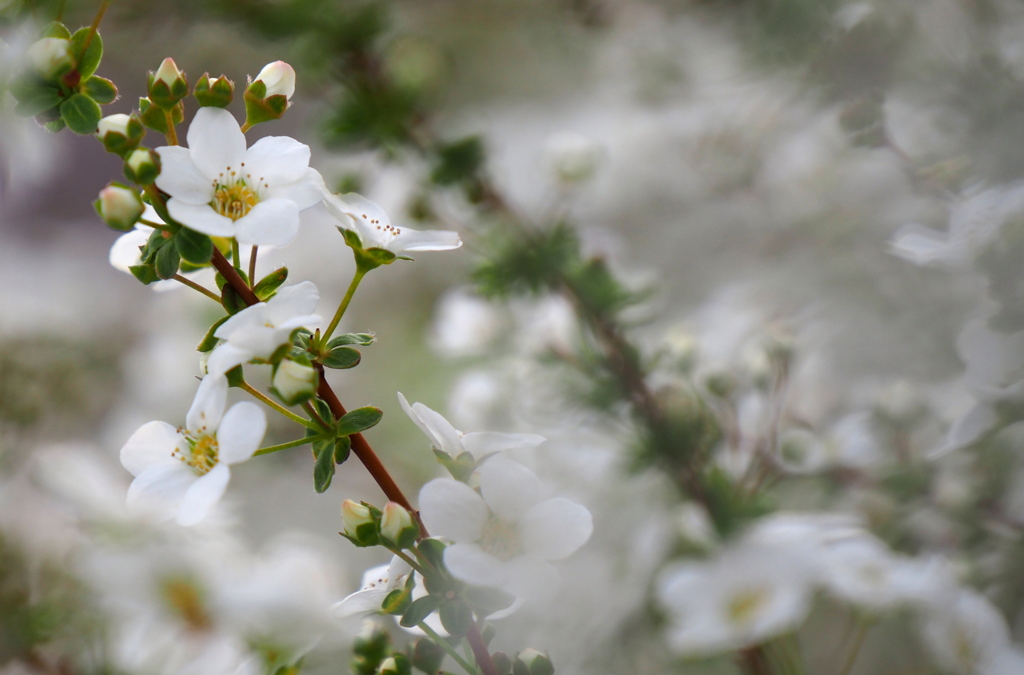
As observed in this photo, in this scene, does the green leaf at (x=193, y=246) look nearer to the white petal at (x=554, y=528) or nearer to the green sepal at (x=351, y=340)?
the green sepal at (x=351, y=340)

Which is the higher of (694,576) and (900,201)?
(900,201)

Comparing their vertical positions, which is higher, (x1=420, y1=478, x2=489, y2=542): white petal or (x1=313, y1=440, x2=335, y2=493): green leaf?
(x1=313, y1=440, x2=335, y2=493): green leaf

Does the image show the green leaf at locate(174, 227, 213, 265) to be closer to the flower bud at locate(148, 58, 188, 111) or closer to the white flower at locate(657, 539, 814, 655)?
the flower bud at locate(148, 58, 188, 111)

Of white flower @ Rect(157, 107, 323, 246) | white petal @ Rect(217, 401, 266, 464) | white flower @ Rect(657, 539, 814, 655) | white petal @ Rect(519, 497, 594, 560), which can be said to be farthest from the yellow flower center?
white flower @ Rect(657, 539, 814, 655)

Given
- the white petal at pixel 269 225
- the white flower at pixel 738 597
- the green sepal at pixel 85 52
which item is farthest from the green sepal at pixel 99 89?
the white flower at pixel 738 597

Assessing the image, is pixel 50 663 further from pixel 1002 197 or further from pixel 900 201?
pixel 900 201

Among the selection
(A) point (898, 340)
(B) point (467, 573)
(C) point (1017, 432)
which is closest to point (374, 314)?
(A) point (898, 340)

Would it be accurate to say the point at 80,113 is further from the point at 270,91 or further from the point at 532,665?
the point at 532,665
